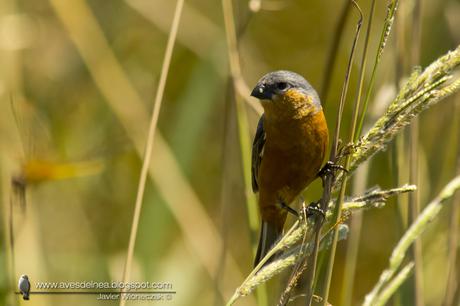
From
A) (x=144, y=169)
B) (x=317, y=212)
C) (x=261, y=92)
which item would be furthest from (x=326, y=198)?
(x=261, y=92)

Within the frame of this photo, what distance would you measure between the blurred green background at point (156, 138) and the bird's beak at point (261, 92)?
0.12 metres

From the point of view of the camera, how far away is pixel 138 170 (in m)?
4.53

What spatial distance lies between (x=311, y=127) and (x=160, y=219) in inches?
32.1

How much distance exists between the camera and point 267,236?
322cm

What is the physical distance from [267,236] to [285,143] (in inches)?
17.0

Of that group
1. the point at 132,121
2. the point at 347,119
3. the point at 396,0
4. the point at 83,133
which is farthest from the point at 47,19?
the point at 396,0

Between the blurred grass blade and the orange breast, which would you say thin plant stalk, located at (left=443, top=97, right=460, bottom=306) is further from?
the blurred grass blade

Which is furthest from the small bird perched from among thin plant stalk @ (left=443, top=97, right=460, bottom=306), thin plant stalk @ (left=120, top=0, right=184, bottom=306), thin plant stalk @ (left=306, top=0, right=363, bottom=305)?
thin plant stalk @ (left=306, top=0, right=363, bottom=305)

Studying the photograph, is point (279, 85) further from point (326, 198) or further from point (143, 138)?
point (326, 198)

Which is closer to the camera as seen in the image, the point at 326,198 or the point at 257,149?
the point at 326,198

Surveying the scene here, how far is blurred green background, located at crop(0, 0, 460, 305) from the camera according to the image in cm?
325

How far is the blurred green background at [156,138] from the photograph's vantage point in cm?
325

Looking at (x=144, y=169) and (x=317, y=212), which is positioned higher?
(x=144, y=169)

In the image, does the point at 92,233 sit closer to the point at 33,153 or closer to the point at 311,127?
the point at 33,153
